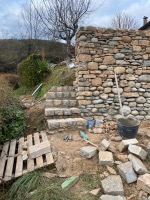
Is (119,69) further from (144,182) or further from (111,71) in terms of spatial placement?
(144,182)

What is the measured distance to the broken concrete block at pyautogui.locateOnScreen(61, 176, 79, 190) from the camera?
2588mm

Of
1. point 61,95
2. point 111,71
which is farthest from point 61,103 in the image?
point 111,71

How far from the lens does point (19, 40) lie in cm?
1335

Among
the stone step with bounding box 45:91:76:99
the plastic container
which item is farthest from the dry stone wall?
the stone step with bounding box 45:91:76:99

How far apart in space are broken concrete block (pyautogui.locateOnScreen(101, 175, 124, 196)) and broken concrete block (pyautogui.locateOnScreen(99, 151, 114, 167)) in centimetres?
30

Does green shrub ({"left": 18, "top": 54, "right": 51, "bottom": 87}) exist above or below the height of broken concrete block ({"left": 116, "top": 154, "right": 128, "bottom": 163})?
above

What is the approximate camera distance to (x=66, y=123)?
4184 mm

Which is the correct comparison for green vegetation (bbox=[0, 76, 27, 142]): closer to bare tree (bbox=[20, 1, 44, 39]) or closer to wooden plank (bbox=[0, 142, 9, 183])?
wooden plank (bbox=[0, 142, 9, 183])

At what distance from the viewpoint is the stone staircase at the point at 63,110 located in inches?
165

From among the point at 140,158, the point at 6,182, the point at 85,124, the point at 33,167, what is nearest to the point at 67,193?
the point at 33,167

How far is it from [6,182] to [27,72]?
5.48 m

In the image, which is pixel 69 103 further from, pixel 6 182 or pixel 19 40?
pixel 19 40

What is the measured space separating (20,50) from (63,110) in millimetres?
9824

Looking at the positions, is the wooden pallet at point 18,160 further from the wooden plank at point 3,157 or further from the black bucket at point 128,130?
the black bucket at point 128,130
